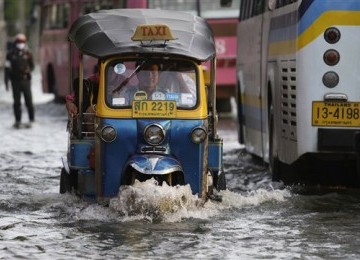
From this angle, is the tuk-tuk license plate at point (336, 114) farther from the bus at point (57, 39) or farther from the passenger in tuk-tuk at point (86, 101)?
the bus at point (57, 39)

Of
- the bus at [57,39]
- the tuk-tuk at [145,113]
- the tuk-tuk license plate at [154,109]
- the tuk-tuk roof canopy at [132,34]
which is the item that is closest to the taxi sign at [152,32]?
the tuk-tuk at [145,113]

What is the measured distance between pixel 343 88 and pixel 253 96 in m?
5.42

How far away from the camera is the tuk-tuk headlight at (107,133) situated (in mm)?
13055

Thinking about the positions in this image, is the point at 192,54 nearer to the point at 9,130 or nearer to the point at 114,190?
the point at 114,190

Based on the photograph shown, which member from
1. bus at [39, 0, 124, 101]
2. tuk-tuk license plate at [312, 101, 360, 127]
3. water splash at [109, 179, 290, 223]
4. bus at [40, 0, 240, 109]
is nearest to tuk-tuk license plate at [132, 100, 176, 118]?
water splash at [109, 179, 290, 223]

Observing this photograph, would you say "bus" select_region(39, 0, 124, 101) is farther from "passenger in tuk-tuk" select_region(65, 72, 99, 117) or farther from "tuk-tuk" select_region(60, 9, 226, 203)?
"tuk-tuk" select_region(60, 9, 226, 203)

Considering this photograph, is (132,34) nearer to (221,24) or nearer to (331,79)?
(331,79)

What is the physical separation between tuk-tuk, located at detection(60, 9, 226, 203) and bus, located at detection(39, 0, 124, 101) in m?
19.1

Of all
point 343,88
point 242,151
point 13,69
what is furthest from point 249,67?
point 13,69

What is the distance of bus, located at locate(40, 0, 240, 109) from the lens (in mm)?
29141

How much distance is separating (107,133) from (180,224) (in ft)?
3.73

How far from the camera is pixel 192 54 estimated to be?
13406 mm

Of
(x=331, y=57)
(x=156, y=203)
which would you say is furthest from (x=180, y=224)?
(x=331, y=57)

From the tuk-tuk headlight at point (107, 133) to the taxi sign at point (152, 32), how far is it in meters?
0.86
